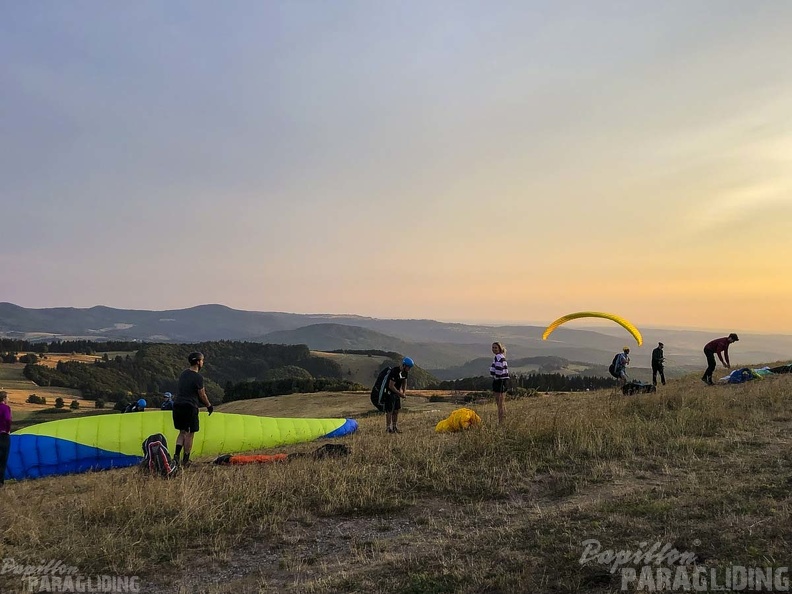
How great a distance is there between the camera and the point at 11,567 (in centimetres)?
468

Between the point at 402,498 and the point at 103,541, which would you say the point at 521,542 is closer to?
the point at 402,498

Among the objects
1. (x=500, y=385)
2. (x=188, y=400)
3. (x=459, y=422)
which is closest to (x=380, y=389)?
(x=459, y=422)

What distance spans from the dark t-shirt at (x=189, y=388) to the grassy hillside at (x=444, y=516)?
156cm

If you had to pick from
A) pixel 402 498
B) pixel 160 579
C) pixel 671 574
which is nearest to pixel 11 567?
pixel 160 579

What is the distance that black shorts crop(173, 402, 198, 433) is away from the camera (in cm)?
920

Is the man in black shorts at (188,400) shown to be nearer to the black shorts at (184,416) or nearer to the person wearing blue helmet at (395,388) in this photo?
the black shorts at (184,416)

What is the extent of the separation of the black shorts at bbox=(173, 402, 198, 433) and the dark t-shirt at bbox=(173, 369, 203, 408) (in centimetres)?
7

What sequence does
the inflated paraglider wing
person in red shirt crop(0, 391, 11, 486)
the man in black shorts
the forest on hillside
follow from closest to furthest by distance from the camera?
the man in black shorts
person in red shirt crop(0, 391, 11, 486)
the inflated paraglider wing
the forest on hillside

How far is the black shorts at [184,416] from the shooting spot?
9.20m

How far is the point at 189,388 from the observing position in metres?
9.20

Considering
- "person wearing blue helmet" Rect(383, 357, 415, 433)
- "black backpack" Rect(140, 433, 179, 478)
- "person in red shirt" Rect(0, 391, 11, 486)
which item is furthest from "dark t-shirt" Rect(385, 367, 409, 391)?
"person in red shirt" Rect(0, 391, 11, 486)

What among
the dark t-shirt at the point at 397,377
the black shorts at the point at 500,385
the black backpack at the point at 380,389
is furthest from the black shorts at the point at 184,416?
the black shorts at the point at 500,385

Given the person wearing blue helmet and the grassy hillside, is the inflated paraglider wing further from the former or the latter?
the grassy hillside

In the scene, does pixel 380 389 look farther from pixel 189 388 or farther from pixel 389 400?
pixel 189 388
